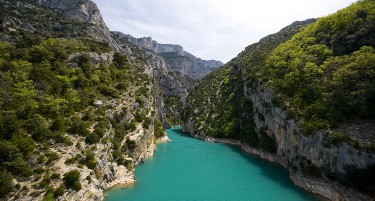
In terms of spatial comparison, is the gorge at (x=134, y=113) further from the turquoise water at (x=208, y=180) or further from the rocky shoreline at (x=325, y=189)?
the turquoise water at (x=208, y=180)

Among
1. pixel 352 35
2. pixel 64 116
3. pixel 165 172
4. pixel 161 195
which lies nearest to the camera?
pixel 161 195

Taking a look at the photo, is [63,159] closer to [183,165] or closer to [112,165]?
[112,165]

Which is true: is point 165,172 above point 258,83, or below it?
below

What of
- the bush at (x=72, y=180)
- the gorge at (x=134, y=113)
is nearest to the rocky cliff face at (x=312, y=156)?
the gorge at (x=134, y=113)

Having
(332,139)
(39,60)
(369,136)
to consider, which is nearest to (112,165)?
(39,60)

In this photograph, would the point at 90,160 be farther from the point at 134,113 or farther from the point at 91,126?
the point at 134,113

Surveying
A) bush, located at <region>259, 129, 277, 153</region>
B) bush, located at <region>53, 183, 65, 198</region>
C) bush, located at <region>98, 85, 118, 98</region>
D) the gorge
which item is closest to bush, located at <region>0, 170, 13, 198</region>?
the gorge

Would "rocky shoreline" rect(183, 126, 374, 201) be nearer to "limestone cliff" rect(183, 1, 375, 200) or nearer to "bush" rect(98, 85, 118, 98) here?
"limestone cliff" rect(183, 1, 375, 200)
